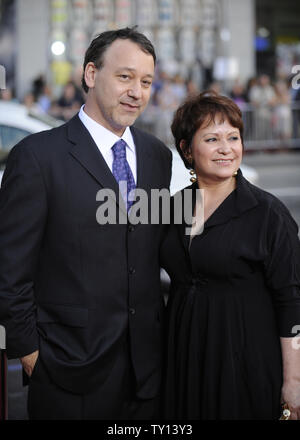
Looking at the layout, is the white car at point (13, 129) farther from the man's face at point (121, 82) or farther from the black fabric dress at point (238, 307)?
the black fabric dress at point (238, 307)

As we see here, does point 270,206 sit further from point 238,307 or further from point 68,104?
point 68,104

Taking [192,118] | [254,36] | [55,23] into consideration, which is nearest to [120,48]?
[192,118]

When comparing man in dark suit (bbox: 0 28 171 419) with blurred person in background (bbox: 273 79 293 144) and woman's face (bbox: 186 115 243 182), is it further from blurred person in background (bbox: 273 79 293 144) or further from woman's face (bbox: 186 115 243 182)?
blurred person in background (bbox: 273 79 293 144)

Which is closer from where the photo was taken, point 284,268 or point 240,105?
point 284,268

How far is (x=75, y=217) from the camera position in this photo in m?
2.96

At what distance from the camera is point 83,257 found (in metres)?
2.98

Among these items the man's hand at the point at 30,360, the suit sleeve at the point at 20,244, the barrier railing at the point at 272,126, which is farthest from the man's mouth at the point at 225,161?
the barrier railing at the point at 272,126

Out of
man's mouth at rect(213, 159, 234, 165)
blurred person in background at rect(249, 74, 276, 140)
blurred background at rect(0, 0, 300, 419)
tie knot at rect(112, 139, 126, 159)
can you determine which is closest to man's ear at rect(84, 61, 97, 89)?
tie knot at rect(112, 139, 126, 159)

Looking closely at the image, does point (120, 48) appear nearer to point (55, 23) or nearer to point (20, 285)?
point (20, 285)

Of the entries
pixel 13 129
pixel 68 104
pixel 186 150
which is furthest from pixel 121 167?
pixel 68 104

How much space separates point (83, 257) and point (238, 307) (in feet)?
2.26

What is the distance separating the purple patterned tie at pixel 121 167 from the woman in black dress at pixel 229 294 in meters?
0.33

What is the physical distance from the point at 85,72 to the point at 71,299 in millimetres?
957

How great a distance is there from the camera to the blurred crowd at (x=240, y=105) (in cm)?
1490
